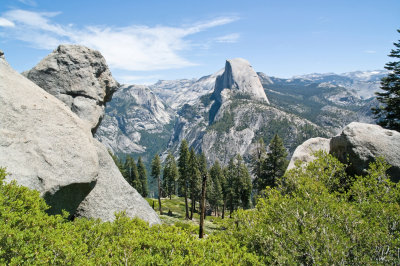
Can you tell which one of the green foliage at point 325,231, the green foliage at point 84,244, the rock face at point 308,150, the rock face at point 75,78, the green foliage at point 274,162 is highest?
the rock face at point 75,78

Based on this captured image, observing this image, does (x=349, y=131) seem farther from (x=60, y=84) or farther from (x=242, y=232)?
(x=60, y=84)

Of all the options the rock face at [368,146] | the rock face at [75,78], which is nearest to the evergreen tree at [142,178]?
the rock face at [75,78]

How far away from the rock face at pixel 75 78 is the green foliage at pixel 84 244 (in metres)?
18.4

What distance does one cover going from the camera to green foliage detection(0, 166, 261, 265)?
788 centimetres

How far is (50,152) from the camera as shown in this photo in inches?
667

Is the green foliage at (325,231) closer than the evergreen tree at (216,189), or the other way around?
the green foliage at (325,231)

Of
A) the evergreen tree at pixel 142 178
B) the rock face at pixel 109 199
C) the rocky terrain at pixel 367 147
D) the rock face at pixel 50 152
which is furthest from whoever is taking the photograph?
the evergreen tree at pixel 142 178

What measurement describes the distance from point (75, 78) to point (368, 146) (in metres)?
35.7

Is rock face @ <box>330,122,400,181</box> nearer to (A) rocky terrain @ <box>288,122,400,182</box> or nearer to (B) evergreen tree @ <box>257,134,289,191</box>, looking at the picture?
(A) rocky terrain @ <box>288,122,400,182</box>

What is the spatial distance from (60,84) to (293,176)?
28.0m

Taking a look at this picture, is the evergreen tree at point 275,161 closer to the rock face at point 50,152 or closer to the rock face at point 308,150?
the rock face at point 308,150

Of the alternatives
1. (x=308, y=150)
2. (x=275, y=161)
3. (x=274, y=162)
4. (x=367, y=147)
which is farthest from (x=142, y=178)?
(x=367, y=147)

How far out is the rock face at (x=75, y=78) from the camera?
27.5 m

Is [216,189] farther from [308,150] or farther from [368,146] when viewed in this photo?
[368,146]
